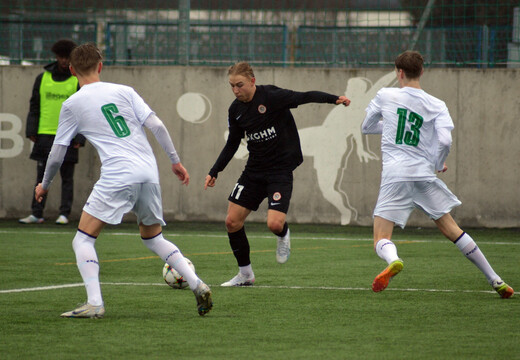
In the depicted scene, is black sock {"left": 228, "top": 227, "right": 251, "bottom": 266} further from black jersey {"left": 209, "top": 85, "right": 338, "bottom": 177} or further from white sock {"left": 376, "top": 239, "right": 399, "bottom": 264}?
white sock {"left": 376, "top": 239, "right": 399, "bottom": 264}

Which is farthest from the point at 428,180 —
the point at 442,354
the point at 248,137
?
the point at 442,354

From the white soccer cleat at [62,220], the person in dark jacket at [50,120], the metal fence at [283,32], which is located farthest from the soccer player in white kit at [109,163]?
the metal fence at [283,32]

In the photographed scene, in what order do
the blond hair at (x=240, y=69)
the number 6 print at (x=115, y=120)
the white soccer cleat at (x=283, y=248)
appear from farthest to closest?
the white soccer cleat at (x=283, y=248) → the blond hair at (x=240, y=69) → the number 6 print at (x=115, y=120)

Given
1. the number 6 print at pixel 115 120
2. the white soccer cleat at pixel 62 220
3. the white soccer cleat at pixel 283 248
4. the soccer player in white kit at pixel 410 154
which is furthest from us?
the white soccer cleat at pixel 62 220

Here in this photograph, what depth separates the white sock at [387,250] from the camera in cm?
693

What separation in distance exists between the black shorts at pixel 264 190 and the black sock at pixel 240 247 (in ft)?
0.83

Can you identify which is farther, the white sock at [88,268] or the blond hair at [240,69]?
the blond hair at [240,69]

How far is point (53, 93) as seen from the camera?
1398cm

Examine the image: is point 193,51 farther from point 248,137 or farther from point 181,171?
Answer: point 181,171

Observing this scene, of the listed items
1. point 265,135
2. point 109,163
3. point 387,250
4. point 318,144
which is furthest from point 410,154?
point 318,144

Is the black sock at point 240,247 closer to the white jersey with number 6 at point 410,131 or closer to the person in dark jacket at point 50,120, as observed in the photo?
the white jersey with number 6 at point 410,131

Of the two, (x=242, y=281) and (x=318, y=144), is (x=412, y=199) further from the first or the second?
(x=318, y=144)

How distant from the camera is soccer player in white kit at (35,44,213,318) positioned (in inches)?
246

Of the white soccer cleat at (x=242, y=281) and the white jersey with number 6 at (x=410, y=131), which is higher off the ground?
the white jersey with number 6 at (x=410, y=131)
